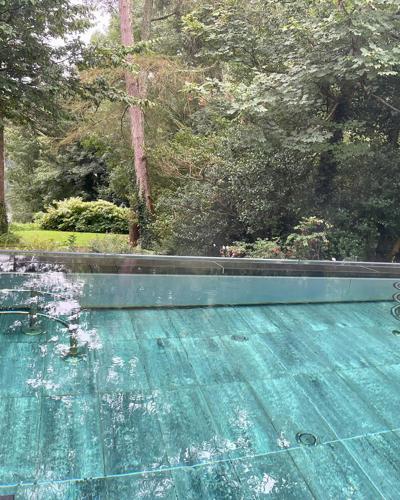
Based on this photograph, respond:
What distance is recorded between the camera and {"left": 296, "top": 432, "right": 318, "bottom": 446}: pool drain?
2072 mm

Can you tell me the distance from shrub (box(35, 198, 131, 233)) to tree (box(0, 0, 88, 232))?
322 inches

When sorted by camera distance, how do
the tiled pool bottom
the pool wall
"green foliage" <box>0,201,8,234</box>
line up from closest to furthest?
the tiled pool bottom, the pool wall, "green foliage" <box>0,201,8,234</box>

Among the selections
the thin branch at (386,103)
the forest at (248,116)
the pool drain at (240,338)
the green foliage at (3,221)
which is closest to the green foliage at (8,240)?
the green foliage at (3,221)

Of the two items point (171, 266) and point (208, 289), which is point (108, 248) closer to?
point (171, 266)

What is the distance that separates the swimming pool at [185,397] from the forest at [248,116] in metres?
3.84

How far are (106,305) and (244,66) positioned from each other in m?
7.17

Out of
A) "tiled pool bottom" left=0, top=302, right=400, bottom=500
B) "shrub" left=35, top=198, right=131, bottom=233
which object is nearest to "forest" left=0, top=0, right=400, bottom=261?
"shrub" left=35, top=198, right=131, bottom=233

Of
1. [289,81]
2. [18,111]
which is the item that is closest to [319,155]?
[289,81]

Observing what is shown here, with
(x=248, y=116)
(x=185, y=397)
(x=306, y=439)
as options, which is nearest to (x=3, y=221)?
(x=248, y=116)

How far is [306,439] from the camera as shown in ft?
6.89

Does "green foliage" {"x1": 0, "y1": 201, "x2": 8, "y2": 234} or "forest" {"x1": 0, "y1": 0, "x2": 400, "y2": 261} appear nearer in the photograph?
"forest" {"x1": 0, "y1": 0, "x2": 400, "y2": 261}

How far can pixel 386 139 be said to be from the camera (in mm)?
8328

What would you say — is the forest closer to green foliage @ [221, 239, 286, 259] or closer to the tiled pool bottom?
green foliage @ [221, 239, 286, 259]

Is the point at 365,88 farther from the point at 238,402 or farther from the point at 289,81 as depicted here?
the point at 238,402
